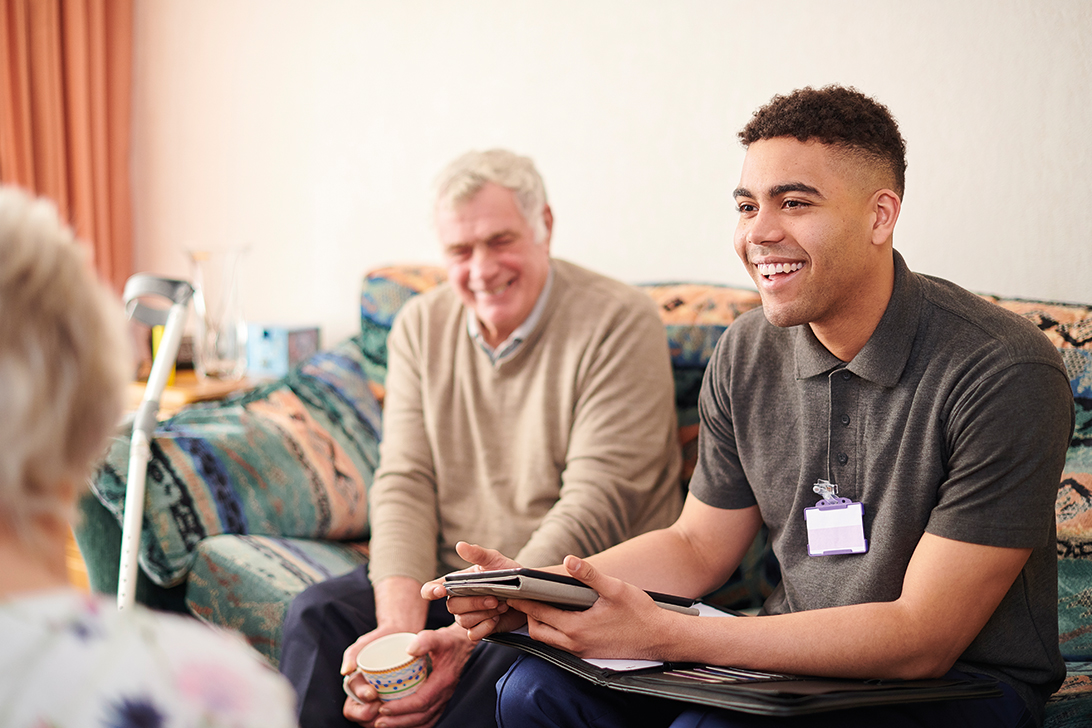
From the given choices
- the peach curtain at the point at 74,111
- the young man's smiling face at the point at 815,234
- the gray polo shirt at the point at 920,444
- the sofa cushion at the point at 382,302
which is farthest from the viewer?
the peach curtain at the point at 74,111

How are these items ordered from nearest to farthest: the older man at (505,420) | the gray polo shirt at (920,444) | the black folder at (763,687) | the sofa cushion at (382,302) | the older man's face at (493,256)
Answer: the black folder at (763,687), the gray polo shirt at (920,444), the older man at (505,420), the older man's face at (493,256), the sofa cushion at (382,302)

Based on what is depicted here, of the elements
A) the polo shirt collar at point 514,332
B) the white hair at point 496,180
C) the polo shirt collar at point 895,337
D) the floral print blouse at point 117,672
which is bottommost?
the polo shirt collar at point 514,332

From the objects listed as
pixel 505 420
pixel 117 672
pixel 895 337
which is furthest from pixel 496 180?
pixel 117 672

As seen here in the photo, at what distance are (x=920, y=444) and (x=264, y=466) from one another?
55.4 inches

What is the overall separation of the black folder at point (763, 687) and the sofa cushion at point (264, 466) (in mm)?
994

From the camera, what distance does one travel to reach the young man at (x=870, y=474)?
0.99 meters

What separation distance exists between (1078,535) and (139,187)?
3.37m

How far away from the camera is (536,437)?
169cm

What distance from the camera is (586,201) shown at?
2328mm

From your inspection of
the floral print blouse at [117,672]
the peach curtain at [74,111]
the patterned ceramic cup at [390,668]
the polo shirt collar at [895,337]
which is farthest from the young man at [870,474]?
the peach curtain at [74,111]

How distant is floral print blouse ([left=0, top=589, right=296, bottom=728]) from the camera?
1.49 feet

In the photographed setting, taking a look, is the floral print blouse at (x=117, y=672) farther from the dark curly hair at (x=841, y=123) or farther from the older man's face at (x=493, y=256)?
the older man's face at (x=493, y=256)

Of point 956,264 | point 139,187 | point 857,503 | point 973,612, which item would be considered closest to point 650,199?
point 956,264

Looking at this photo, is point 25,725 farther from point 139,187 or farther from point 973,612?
point 139,187
